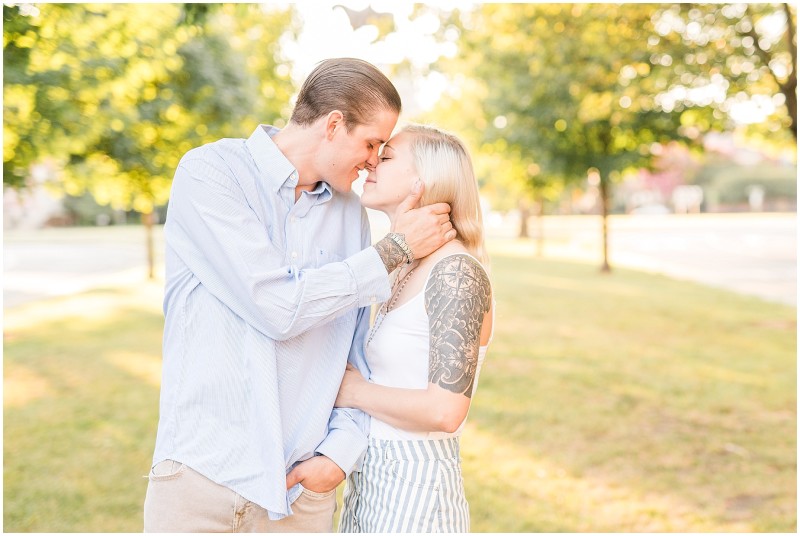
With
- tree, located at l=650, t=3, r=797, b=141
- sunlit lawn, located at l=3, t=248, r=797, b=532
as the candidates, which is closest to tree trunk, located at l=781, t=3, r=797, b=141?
tree, located at l=650, t=3, r=797, b=141

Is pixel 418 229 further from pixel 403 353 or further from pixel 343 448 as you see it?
pixel 343 448

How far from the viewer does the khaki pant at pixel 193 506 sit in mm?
2336

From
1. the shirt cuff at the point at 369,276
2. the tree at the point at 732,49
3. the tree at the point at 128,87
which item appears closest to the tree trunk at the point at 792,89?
the tree at the point at 732,49

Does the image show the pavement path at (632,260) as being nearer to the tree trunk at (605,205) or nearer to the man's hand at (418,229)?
the tree trunk at (605,205)

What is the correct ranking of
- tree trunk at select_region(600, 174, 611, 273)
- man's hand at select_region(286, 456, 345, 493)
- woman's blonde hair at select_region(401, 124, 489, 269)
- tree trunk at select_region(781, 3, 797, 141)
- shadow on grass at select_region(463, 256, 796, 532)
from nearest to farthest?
man's hand at select_region(286, 456, 345, 493)
woman's blonde hair at select_region(401, 124, 489, 269)
shadow on grass at select_region(463, 256, 796, 532)
tree trunk at select_region(781, 3, 797, 141)
tree trunk at select_region(600, 174, 611, 273)

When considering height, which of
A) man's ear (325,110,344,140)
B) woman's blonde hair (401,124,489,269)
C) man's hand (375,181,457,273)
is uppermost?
man's ear (325,110,344,140)

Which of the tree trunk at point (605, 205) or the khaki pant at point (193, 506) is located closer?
the khaki pant at point (193, 506)

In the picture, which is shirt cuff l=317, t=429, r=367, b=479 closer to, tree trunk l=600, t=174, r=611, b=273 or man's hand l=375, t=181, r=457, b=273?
man's hand l=375, t=181, r=457, b=273

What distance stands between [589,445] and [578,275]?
53.9 feet

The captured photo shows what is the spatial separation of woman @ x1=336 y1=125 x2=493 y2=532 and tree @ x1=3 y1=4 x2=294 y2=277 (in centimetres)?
279

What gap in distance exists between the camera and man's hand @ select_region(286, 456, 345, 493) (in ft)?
8.05

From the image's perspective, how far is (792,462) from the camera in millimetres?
6520

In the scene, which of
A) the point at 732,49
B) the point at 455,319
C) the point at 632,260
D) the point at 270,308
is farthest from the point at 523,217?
the point at 270,308

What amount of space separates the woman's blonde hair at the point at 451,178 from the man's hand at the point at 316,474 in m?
0.84
